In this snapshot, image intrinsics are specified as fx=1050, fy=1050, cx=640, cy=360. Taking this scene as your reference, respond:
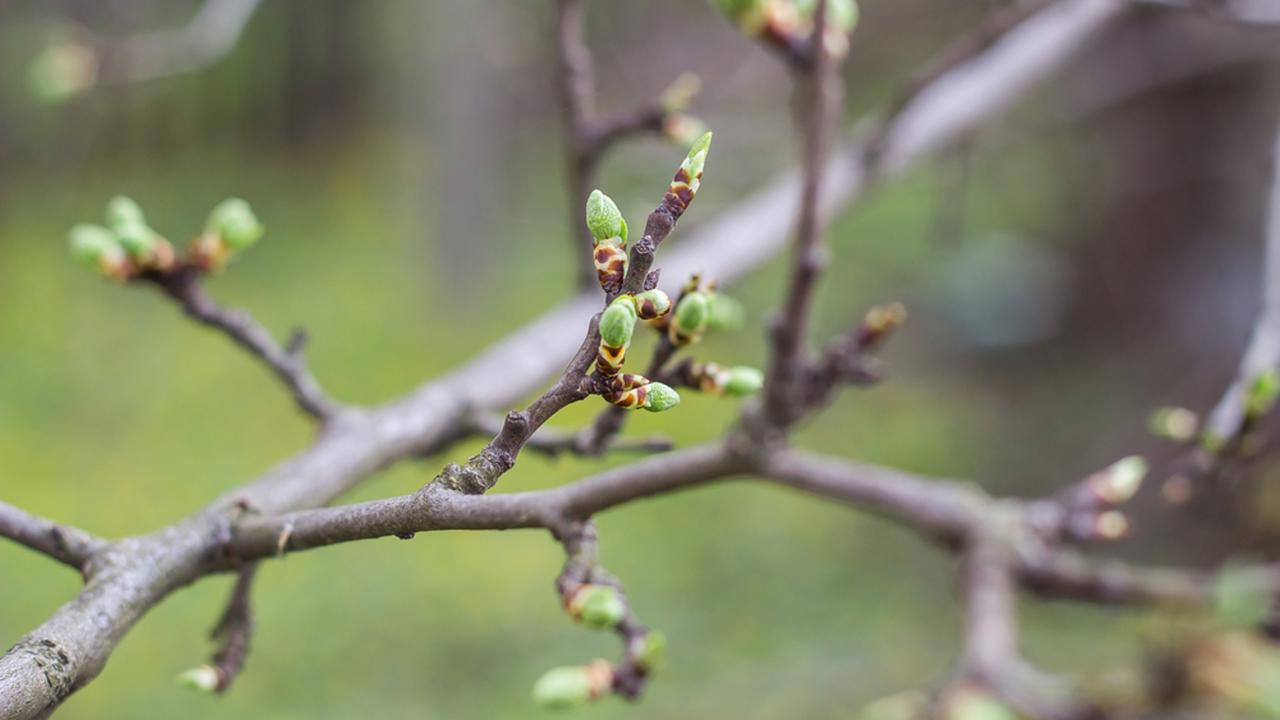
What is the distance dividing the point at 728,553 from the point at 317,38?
536 cm

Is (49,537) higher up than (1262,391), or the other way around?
(1262,391)

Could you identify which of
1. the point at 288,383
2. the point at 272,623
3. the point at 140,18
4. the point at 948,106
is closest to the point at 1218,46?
the point at 948,106

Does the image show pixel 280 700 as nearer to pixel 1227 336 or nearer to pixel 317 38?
pixel 1227 336

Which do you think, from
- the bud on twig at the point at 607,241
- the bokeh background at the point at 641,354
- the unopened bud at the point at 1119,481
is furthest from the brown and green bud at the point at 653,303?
the unopened bud at the point at 1119,481

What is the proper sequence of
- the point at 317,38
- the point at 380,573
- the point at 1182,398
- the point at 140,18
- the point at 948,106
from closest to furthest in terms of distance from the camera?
the point at 948,106 → the point at 1182,398 → the point at 380,573 → the point at 140,18 → the point at 317,38

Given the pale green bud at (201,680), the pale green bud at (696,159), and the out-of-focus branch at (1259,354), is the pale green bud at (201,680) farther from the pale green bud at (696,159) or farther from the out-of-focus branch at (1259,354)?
the out-of-focus branch at (1259,354)

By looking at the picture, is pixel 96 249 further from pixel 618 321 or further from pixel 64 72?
pixel 64 72

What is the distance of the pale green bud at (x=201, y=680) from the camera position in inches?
28.2

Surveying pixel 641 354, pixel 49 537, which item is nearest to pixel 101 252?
pixel 49 537

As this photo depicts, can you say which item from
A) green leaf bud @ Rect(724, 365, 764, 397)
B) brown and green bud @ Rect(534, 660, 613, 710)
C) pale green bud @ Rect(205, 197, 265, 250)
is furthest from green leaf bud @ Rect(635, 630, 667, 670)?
pale green bud @ Rect(205, 197, 265, 250)

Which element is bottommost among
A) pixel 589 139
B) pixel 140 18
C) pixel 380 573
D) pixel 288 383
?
pixel 288 383

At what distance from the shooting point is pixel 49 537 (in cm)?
66

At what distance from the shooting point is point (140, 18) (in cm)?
521

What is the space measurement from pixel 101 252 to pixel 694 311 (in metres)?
0.60
